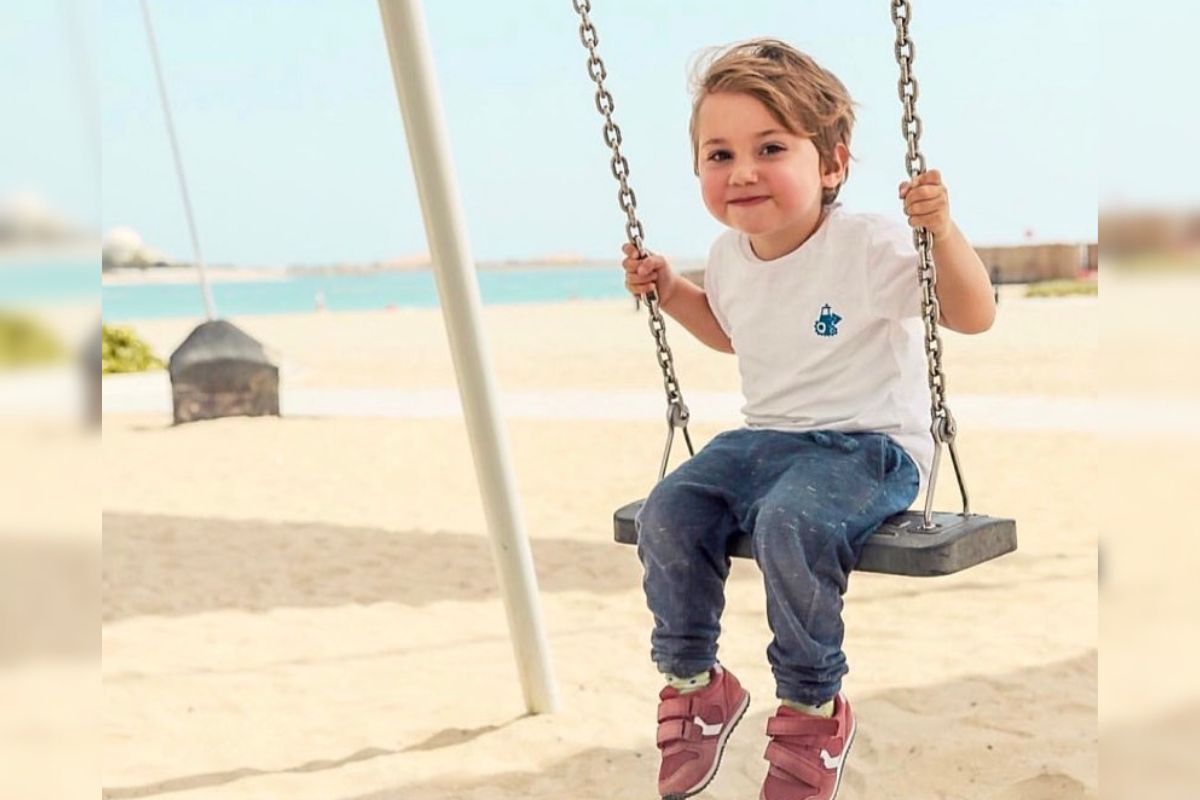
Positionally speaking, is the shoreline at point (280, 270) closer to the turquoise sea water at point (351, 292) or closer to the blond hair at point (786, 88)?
the turquoise sea water at point (351, 292)

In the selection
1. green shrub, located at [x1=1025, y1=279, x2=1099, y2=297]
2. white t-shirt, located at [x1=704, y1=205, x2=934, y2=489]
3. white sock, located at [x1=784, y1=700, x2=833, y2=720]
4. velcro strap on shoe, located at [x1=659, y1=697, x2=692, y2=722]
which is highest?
white t-shirt, located at [x1=704, y1=205, x2=934, y2=489]

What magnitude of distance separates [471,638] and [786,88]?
3.34 metres

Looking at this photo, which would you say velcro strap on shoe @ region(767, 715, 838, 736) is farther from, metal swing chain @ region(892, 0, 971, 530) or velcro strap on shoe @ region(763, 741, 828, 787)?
metal swing chain @ region(892, 0, 971, 530)

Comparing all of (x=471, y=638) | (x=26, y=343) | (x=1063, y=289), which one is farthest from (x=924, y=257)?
(x=1063, y=289)

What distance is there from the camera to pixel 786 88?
2238 mm

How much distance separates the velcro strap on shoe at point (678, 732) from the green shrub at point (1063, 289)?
22.0 m

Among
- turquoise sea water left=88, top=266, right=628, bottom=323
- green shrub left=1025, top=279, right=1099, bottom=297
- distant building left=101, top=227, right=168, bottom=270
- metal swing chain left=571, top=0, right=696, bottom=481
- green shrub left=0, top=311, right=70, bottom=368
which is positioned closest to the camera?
green shrub left=0, top=311, right=70, bottom=368

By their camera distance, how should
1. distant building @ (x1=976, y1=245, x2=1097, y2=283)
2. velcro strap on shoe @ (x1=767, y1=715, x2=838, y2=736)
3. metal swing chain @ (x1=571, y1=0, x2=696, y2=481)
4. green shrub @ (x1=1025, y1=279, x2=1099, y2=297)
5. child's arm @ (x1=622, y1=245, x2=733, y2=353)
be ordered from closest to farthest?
velcro strap on shoe @ (x1=767, y1=715, x2=838, y2=736) → metal swing chain @ (x1=571, y1=0, x2=696, y2=481) → child's arm @ (x1=622, y1=245, x2=733, y2=353) → green shrub @ (x1=1025, y1=279, x2=1099, y2=297) → distant building @ (x1=976, y1=245, x2=1097, y2=283)

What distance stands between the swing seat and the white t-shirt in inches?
7.9

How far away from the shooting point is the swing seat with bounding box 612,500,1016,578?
78.7 inches

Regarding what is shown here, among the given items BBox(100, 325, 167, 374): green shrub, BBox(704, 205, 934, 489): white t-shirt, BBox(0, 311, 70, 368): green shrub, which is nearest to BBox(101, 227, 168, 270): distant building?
BBox(100, 325, 167, 374): green shrub

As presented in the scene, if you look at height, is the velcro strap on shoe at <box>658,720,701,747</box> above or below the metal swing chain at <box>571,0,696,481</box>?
below

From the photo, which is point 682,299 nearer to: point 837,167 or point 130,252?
point 837,167

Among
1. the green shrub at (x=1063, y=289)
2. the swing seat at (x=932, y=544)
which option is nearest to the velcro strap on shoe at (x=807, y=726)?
the swing seat at (x=932, y=544)
